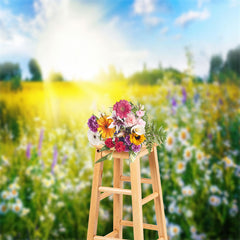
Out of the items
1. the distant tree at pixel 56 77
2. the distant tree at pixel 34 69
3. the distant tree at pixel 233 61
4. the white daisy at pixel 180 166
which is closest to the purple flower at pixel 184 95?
the distant tree at pixel 233 61

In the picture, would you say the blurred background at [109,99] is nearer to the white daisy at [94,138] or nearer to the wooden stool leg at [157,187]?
the wooden stool leg at [157,187]

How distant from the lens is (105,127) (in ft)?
5.07

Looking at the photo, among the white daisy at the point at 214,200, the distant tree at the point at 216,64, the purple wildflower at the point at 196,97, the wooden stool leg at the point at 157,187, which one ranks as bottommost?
the wooden stool leg at the point at 157,187

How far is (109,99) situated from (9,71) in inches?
37.6

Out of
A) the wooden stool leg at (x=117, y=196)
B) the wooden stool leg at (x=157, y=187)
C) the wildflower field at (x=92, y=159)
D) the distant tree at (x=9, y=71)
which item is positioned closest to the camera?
the wooden stool leg at (x=157, y=187)

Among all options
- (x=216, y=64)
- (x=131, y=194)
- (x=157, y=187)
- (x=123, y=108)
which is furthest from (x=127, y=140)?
(x=216, y=64)

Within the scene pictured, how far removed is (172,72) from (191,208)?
1.17 metres

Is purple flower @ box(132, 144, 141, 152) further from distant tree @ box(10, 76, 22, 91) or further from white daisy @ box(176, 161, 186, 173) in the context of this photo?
distant tree @ box(10, 76, 22, 91)

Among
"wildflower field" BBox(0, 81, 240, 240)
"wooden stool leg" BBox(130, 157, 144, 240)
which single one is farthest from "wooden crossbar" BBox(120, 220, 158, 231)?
"wildflower field" BBox(0, 81, 240, 240)

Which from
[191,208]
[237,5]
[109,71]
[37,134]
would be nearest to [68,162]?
[37,134]

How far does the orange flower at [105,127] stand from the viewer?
154cm

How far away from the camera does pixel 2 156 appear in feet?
9.87

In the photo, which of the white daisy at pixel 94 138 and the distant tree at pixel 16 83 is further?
the distant tree at pixel 16 83

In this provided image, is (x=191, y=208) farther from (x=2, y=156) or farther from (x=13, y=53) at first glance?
(x=13, y=53)
